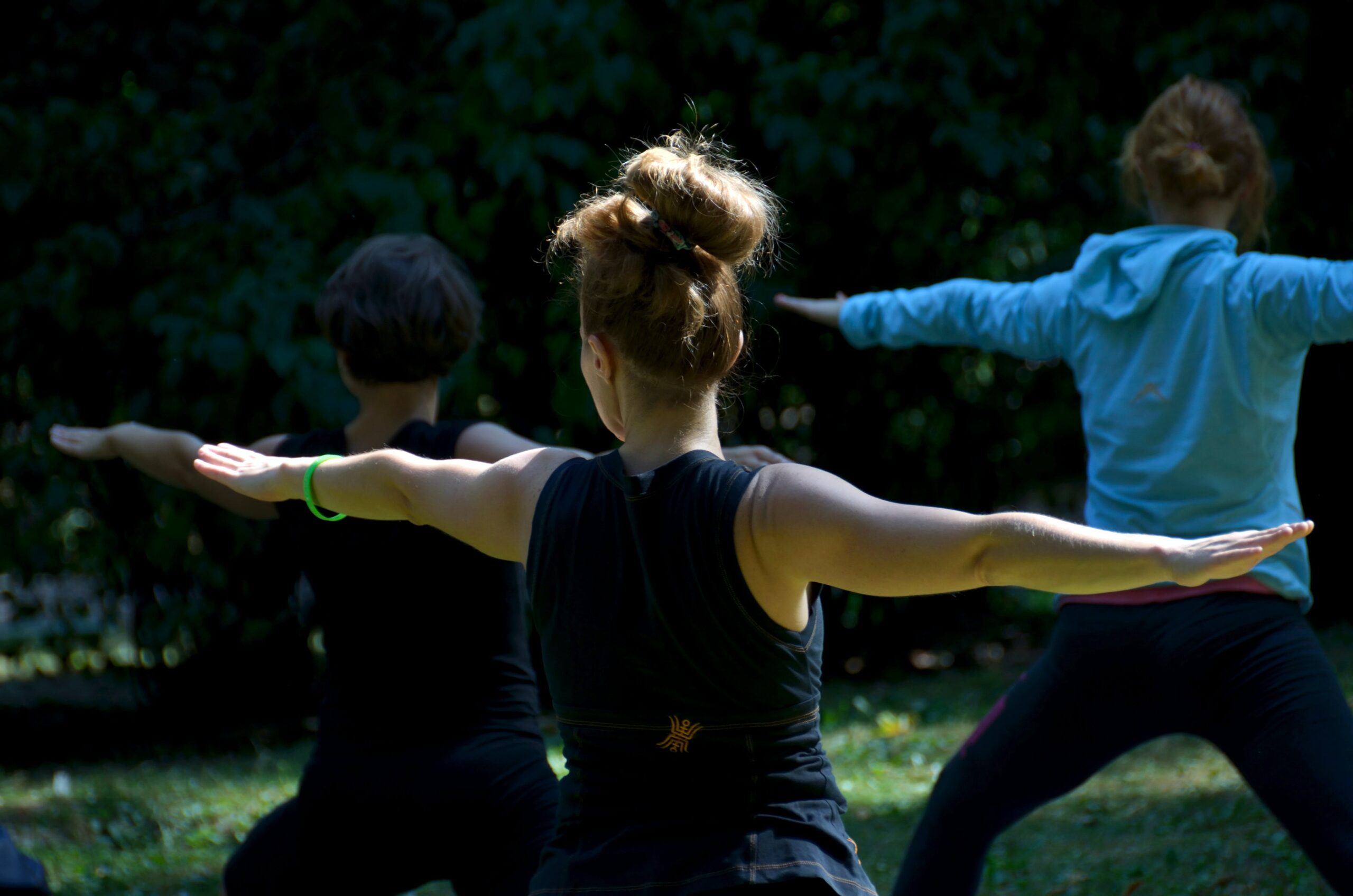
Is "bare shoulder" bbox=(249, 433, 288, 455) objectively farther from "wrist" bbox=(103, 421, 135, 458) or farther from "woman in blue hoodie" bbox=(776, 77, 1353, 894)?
"woman in blue hoodie" bbox=(776, 77, 1353, 894)

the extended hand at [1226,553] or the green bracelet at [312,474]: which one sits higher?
the green bracelet at [312,474]

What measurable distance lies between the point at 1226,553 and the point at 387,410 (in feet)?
5.83

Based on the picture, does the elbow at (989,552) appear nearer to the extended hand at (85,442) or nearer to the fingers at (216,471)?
the fingers at (216,471)

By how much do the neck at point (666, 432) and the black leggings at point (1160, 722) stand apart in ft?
4.19

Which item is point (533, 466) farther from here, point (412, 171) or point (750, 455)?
point (412, 171)

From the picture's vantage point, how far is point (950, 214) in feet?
20.9

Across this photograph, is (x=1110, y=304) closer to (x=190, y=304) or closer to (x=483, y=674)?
(x=483, y=674)

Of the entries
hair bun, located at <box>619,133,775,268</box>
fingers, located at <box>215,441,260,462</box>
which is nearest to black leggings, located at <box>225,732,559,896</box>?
fingers, located at <box>215,441,260,462</box>

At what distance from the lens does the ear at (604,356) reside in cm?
203

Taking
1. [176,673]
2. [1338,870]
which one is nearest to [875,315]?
[1338,870]

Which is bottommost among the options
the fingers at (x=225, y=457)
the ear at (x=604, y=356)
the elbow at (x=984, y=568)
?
the elbow at (x=984, y=568)

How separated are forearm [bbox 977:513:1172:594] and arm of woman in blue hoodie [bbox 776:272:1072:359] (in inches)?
66.3

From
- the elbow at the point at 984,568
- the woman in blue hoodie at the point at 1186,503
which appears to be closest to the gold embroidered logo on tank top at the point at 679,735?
the elbow at the point at 984,568

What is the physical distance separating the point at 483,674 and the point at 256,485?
0.63 meters
